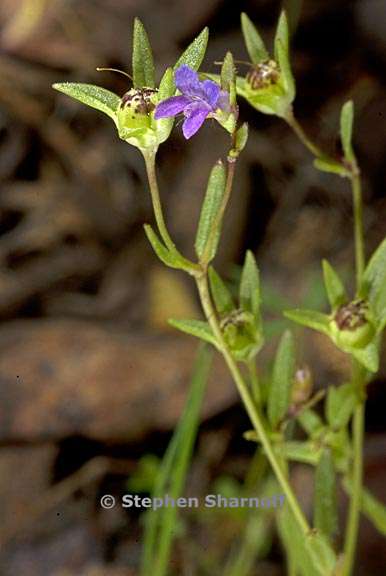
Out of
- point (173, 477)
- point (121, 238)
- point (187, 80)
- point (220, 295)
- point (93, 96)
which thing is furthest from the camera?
point (121, 238)

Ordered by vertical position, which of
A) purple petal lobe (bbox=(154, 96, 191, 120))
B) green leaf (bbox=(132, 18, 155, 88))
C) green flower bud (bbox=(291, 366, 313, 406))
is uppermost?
green leaf (bbox=(132, 18, 155, 88))

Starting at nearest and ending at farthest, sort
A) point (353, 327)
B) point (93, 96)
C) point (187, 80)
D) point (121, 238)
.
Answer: point (187, 80), point (93, 96), point (353, 327), point (121, 238)

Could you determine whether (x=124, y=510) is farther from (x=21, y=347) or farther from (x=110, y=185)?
(x=110, y=185)

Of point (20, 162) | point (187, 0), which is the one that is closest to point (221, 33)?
point (187, 0)

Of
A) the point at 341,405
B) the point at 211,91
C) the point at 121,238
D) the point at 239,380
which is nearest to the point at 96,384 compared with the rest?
the point at 121,238

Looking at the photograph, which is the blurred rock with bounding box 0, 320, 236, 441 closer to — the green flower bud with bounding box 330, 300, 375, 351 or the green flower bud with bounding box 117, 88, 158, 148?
the green flower bud with bounding box 330, 300, 375, 351

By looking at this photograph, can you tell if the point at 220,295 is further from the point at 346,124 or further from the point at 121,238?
the point at 121,238

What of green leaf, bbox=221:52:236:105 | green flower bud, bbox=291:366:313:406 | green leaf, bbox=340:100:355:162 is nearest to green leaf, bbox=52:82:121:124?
green leaf, bbox=221:52:236:105
